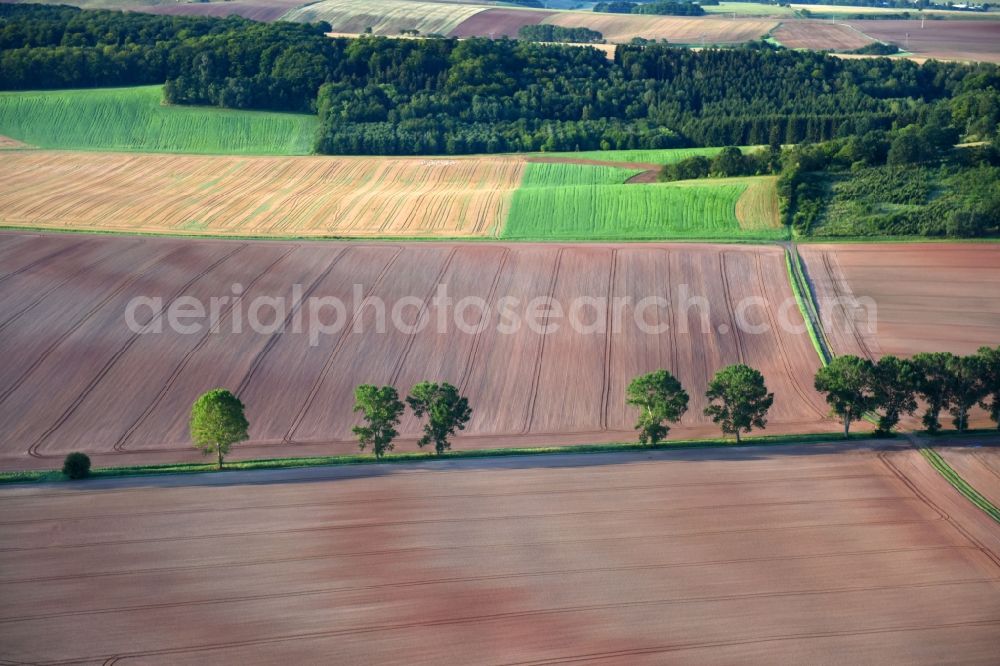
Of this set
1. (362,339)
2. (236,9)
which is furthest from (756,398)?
(236,9)

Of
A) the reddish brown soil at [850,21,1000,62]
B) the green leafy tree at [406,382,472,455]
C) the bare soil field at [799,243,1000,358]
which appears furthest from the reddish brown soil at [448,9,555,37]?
the green leafy tree at [406,382,472,455]

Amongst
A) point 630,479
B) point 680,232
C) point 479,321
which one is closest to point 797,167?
point 680,232

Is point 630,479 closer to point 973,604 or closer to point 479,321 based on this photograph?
point 973,604

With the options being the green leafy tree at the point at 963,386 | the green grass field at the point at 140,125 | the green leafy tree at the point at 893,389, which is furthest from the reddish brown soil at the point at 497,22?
the green leafy tree at the point at 963,386

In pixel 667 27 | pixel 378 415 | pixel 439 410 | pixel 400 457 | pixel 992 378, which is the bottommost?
pixel 400 457

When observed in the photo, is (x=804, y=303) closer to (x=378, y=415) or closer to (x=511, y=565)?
(x=378, y=415)

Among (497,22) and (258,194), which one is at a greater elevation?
(497,22)

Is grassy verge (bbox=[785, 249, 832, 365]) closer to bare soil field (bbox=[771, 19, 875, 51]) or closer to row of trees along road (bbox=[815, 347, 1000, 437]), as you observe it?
row of trees along road (bbox=[815, 347, 1000, 437])

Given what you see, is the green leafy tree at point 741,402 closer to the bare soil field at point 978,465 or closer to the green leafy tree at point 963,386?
the bare soil field at point 978,465
